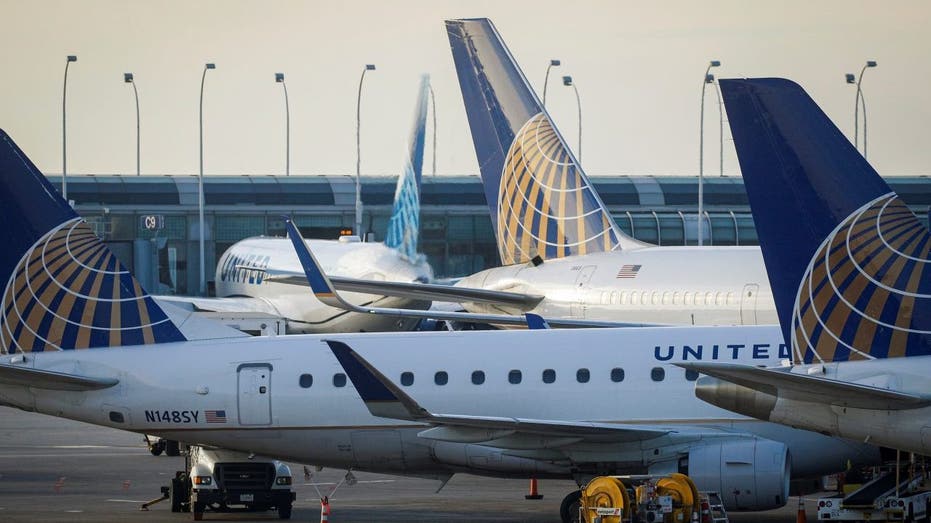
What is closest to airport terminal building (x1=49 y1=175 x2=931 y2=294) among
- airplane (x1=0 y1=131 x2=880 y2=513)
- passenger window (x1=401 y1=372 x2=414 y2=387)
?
airplane (x1=0 y1=131 x2=880 y2=513)

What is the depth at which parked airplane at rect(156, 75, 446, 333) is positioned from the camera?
57.6 meters

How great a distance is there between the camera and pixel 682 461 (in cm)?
2414

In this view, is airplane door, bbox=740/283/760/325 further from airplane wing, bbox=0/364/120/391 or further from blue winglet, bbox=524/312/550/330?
airplane wing, bbox=0/364/120/391

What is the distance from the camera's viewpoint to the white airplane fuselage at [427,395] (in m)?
24.7

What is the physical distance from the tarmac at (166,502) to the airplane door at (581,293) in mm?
4915

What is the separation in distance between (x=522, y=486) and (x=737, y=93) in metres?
15.7

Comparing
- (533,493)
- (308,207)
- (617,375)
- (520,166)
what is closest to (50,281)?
(617,375)

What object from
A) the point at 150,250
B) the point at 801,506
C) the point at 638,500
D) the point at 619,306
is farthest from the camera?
the point at 150,250

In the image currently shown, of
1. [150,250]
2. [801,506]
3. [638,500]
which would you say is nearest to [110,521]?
[638,500]

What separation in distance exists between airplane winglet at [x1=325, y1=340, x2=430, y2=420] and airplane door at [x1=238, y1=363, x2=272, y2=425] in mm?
3473

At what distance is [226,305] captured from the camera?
62.8 m

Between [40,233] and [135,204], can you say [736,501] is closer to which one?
[40,233]

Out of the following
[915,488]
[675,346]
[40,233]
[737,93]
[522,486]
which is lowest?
[522,486]

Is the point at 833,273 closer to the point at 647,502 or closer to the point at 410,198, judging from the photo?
the point at 647,502
